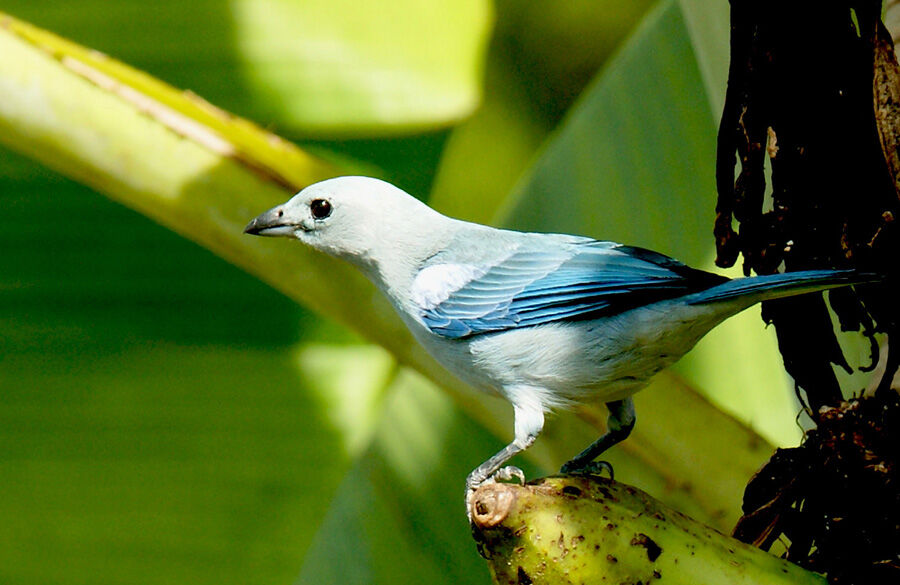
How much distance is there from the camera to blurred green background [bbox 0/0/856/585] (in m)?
2.34

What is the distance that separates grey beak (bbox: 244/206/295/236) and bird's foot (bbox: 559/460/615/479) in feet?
2.01

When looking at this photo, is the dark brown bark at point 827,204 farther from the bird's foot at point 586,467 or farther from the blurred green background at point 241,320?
the blurred green background at point 241,320

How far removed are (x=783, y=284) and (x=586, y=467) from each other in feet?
1.92

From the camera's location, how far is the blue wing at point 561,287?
4.92ft

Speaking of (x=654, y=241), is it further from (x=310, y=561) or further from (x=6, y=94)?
(x=6, y=94)

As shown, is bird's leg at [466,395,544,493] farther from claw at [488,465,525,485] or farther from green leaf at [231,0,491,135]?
green leaf at [231,0,491,135]

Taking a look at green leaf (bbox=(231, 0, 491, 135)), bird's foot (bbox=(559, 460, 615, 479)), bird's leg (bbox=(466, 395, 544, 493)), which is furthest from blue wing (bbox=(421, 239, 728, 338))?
green leaf (bbox=(231, 0, 491, 135))

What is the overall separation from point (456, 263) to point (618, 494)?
25.1 inches

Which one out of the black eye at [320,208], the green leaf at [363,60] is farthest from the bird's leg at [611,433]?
the green leaf at [363,60]

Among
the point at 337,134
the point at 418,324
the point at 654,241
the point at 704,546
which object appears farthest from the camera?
the point at 337,134

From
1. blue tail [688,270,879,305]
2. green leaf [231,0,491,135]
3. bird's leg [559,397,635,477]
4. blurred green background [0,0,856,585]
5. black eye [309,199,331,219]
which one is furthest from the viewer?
green leaf [231,0,491,135]

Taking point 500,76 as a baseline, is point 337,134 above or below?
below

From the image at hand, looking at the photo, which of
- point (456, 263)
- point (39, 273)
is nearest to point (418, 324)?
point (456, 263)

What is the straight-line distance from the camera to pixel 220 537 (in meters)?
2.53
